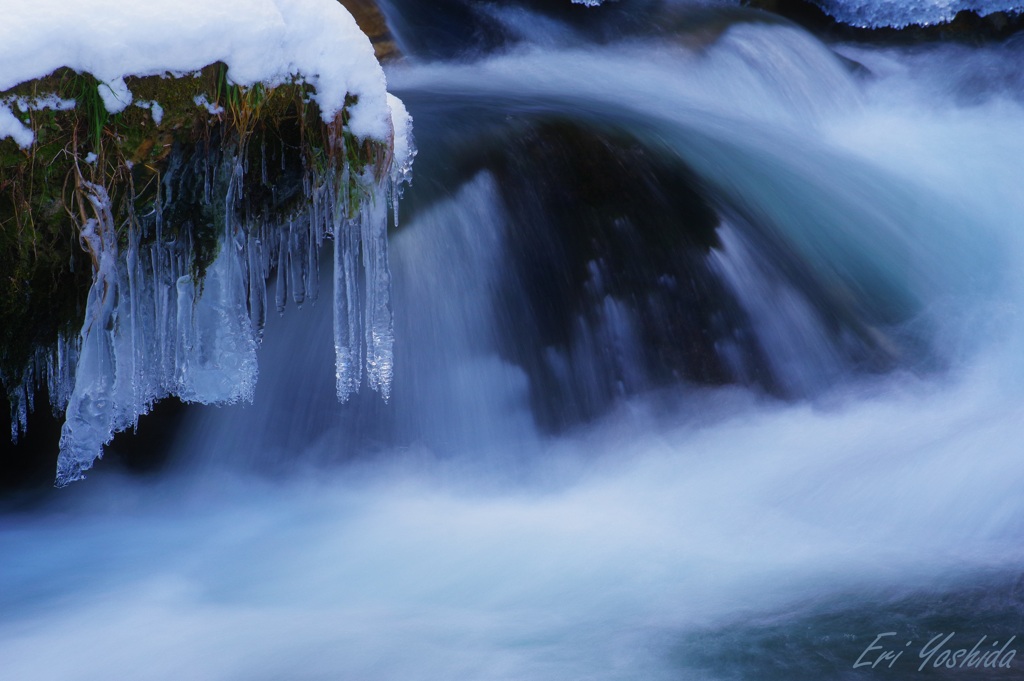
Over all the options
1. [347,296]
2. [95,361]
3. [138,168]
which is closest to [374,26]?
[347,296]

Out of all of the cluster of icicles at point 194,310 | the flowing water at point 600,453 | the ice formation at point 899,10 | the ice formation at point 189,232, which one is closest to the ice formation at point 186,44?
the ice formation at point 189,232

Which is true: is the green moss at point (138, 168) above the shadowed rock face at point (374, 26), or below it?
below

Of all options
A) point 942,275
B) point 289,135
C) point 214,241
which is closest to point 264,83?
point 289,135

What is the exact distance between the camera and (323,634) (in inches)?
128

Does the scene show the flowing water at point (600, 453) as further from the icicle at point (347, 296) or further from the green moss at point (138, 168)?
the green moss at point (138, 168)

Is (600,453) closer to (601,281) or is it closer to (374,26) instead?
(601,281)

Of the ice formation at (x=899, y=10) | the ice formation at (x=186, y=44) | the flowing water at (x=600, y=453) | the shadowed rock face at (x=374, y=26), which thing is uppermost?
the ice formation at (x=899, y=10)

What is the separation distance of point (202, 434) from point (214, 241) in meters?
1.26

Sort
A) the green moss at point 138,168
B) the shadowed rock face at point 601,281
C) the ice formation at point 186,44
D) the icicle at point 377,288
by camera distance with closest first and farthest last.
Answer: the ice formation at point 186,44, the green moss at point 138,168, the icicle at point 377,288, the shadowed rock face at point 601,281

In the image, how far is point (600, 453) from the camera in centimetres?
434

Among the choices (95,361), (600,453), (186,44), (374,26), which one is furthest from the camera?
(374,26)

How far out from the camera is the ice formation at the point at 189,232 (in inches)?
114

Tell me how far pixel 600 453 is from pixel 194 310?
1.72 m

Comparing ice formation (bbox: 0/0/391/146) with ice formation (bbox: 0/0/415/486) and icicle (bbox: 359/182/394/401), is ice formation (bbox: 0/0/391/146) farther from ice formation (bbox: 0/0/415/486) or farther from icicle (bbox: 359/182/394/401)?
icicle (bbox: 359/182/394/401)
